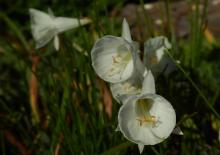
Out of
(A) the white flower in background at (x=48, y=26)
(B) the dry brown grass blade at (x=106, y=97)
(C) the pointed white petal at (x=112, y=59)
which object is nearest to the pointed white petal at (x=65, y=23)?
(A) the white flower in background at (x=48, y=26)

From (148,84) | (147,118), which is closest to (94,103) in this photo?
(147,118)

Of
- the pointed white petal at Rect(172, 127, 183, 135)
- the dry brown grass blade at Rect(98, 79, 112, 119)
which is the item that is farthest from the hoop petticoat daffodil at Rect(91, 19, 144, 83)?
the dry brown grass blade at Rect(98, 79, 112, 119)

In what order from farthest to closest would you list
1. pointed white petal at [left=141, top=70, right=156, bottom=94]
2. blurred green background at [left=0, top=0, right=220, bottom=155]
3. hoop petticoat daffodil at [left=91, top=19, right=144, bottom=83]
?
1. blurred green background at [left=0, top=0, right=220, bottom=155]
2. hoop petticoat daffodil at [left=91, top=19, right=144, bottom=83]
3. pointed white petal at [left=141, top=70, right=156, bottom=94]

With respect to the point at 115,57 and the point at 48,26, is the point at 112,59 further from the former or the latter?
the point at 48,26

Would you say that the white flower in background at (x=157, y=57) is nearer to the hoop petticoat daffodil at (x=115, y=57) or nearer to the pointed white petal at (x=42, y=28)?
the hoop petticoat daffodil at (x=115, y=57)

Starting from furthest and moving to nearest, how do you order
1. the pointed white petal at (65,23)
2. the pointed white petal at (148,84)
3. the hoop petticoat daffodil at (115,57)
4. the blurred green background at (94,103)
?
1. the pointed white petal at (65,23)
2. the blurred green background at (94,103)
3. the hoop petticoat daffodil at (115,57)
4. the pointed white petal at (148,84)

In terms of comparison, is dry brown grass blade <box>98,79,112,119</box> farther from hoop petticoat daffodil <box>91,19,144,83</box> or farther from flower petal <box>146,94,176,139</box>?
flower petal <box>146,94,176,139</box>
